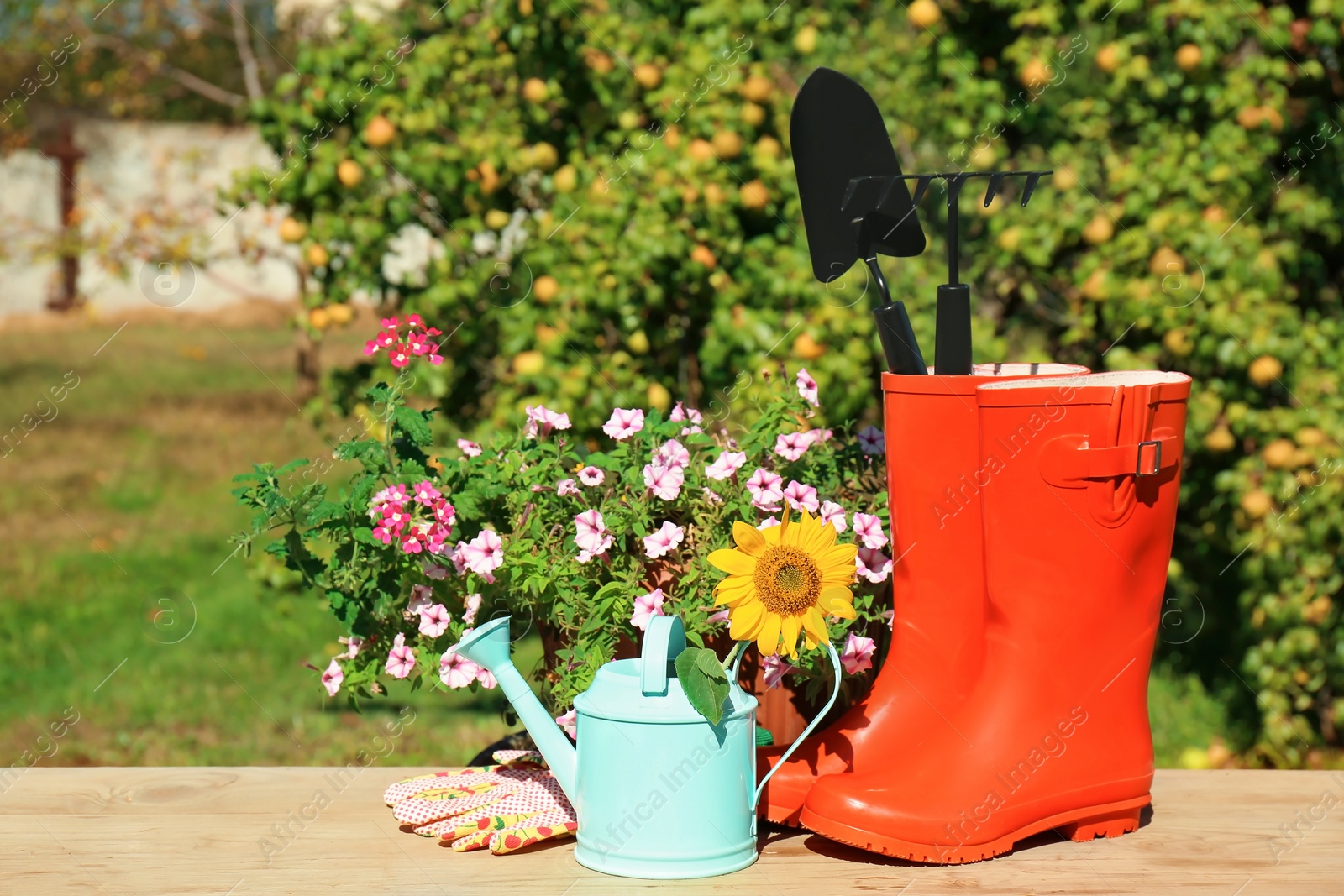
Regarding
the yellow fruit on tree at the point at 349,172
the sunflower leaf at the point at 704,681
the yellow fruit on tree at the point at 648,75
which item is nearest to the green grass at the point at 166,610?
the yellow fruit on tree at the point at 349,172

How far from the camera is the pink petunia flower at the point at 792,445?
1.31m

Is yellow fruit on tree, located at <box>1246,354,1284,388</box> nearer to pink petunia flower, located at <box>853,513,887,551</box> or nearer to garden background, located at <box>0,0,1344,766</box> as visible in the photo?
garden background, located at <box>0,0,1344,766</box>

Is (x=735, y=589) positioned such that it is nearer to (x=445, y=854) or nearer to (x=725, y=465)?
(x=725, y=465)

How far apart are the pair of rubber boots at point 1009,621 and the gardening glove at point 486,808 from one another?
23 cm

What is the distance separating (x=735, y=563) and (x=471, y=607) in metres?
0.31

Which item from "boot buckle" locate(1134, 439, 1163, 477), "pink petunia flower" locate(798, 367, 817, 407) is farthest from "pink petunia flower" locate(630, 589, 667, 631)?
"boot buckle" locate(1134, 439, 1163, 477)

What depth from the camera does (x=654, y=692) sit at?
3.60 ft

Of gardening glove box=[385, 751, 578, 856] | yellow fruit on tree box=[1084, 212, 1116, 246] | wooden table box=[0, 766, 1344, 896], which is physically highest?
yellow fruit on tree box=[1084, 212, 1116, 246]

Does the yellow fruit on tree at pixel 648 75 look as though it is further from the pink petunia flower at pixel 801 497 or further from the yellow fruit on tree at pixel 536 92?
the pink petunia flower at pixel 801 497

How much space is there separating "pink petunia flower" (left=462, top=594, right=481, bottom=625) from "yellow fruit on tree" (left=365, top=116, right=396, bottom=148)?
1263 mm

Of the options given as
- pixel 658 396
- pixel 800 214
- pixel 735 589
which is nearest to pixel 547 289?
A: pixel 658 396

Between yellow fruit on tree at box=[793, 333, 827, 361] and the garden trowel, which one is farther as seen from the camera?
yellow fruit on tree at box=[793, 333, 827, 361]

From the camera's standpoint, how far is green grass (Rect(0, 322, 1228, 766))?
2928 millimetres

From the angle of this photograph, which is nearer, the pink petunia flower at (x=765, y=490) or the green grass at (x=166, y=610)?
the pink petunia flower at (x=765, y=490)
